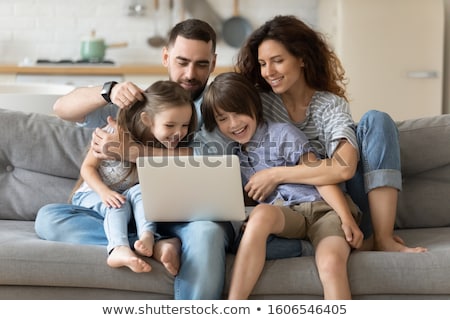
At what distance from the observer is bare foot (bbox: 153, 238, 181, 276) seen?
2.18 meters

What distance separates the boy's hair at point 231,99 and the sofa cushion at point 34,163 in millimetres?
570

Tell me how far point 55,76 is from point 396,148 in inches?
133

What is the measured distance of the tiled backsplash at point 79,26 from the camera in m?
5.88

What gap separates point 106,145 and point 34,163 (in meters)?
0.45

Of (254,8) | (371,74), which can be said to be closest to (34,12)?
(254,8)

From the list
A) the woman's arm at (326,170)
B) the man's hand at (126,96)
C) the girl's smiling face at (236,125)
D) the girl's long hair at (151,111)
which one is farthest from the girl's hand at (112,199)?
the woman's arm at (326,170)

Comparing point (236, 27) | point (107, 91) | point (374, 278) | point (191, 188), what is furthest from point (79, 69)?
point (374, 278)

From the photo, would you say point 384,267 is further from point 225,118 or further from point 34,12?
point 34,12

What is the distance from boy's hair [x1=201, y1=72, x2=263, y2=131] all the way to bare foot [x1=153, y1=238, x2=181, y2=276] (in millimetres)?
475

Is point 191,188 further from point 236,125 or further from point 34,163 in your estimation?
point 34,163

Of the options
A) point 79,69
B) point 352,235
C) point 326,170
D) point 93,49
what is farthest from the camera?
point 93,49

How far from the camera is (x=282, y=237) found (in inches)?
92.9

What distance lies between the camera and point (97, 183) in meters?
2.49

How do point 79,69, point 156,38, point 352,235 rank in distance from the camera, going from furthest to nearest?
1. point 156,38
2. point 79,69
3. point 352,235
